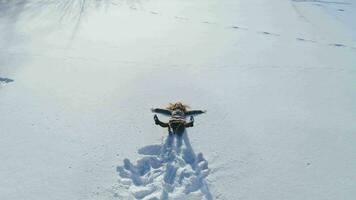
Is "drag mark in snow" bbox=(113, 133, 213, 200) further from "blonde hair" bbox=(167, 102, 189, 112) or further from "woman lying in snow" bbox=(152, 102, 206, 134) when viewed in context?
"blonde hair" bbox=(167, 102, 189, 112)

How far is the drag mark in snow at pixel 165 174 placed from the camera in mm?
3713

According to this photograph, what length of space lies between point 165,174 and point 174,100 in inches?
59.5

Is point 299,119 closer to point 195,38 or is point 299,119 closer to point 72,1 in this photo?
point 195,38

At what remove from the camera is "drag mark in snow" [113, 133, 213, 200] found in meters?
3.71

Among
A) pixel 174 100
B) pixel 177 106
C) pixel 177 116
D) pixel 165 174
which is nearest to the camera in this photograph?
pixel 165 174

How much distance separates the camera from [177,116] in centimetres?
468

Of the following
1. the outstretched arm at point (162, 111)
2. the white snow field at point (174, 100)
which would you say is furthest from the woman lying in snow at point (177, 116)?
the white snow field at point (174, 100)

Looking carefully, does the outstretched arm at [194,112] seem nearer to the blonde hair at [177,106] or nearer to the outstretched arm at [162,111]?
the blonde hair at [177,106]

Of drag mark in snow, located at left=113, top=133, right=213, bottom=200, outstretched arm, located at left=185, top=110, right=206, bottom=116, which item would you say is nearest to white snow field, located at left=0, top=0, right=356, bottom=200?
drag mark in snow, located at left=113, top=133, right=213, bottom=200

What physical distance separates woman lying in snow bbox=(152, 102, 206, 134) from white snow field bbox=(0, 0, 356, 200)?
0.39ft

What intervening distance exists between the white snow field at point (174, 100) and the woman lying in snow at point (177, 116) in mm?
119

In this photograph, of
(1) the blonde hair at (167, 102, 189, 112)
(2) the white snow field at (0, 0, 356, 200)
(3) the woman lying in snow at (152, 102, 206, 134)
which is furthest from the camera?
(1) the blonde hair at (167, 102, 189, 112)

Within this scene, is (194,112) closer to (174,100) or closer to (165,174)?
(174,100)

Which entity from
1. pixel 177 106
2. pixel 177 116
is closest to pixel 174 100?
pixel 177 106
